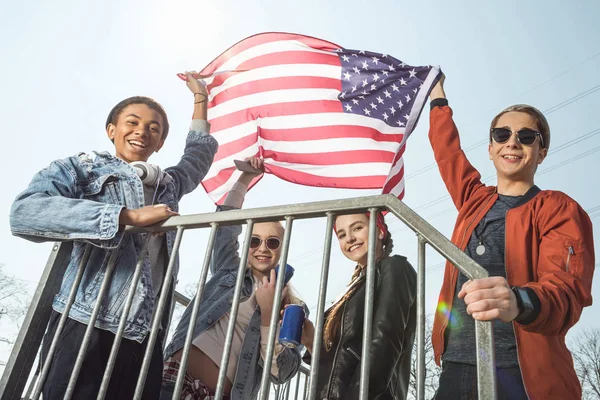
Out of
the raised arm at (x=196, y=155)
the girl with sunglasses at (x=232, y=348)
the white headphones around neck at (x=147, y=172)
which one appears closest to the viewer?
the white headphones around neck at (x=147, y=172)

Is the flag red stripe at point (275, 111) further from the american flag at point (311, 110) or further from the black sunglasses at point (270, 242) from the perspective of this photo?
the black sunglasses at point (270, 242)

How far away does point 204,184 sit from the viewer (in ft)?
16.5

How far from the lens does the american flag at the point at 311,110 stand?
14.6 ft

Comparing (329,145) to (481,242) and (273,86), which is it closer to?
(273,86)

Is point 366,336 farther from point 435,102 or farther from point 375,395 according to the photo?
point 435,102

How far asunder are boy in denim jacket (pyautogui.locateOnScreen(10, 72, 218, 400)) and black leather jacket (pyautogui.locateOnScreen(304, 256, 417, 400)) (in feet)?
2.62

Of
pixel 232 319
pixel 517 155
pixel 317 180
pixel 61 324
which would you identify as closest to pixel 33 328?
pixel 61 324

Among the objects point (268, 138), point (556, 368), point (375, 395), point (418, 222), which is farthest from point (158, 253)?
point (268, 138)

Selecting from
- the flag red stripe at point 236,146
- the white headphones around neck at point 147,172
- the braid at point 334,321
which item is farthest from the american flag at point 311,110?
the white headphones around neck at point 147,172

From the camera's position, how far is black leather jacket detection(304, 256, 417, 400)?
2367 millimetres

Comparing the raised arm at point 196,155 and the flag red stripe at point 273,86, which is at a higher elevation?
the flag red stripe at point 273,86

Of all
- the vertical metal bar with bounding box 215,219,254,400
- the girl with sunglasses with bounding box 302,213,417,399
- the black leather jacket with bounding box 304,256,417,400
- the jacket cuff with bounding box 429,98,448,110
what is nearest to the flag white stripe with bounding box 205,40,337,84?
the jacket cuff with bounding box 429,98,448,110

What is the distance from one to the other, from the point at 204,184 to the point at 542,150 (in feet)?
10.3

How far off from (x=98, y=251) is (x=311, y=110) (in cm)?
269
